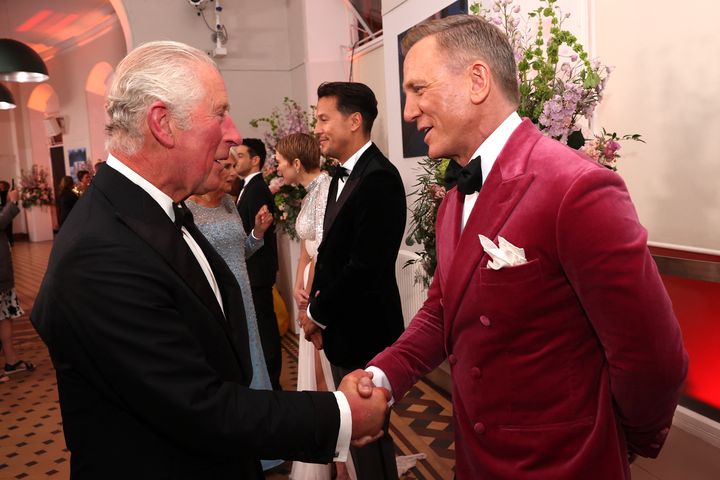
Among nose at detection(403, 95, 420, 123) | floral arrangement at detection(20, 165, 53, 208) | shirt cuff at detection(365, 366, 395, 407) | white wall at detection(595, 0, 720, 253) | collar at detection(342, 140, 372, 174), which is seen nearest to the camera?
nose at detection(403, 95, 420, 123)

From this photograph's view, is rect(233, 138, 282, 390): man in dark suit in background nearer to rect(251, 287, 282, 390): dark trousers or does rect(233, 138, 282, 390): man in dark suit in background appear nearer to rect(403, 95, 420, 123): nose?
rect(251, 287, 282, 390): dark trousers

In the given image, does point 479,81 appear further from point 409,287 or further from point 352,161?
point 409,287

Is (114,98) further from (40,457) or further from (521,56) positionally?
(40,457)

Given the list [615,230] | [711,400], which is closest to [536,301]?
[615,230]

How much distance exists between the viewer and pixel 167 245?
4.31 ft

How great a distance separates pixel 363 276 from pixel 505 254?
1.44 m

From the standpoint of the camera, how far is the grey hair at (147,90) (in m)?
1.36

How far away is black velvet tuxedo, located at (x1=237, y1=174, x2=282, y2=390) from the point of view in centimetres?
443

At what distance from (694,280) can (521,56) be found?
117 cm

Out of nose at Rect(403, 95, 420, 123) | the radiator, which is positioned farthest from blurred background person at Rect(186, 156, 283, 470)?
nose at Rect(403, 95, 420, 123)

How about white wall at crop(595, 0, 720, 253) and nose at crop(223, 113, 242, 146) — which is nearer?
nose at crop(223, 113, 242, 146)

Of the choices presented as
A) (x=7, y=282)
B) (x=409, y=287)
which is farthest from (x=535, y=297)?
(x=7, y=282)

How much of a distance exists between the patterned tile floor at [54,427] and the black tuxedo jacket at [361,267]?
100 cm

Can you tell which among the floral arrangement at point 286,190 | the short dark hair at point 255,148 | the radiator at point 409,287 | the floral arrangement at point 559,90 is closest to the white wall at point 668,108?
the floral arrangement at point 559,90
